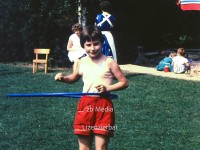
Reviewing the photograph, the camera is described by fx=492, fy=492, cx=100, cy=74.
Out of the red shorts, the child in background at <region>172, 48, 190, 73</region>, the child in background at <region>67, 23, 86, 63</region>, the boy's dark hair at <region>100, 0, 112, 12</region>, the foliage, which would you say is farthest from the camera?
the foliage

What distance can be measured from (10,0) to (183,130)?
604 inches

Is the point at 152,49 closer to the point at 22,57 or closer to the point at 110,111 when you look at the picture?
the point at 22,57

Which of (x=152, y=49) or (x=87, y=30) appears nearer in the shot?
(x=87, y=30)

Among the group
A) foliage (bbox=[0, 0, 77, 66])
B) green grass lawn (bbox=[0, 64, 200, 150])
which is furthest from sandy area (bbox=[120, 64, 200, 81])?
foliage (bbox=[0, 0, 77, 66])

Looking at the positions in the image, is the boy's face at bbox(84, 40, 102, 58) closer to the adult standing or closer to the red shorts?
the red shorts

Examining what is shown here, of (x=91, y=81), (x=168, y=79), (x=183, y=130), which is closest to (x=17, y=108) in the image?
(x=183, y=130)

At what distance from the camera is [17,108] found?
9.17m

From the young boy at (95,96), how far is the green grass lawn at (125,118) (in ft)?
5.30

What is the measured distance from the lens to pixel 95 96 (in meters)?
4.86

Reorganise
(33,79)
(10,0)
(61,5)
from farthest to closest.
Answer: (10,0) → (61,5) → (33,79)

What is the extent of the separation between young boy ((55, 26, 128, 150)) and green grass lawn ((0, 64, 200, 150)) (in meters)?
1.62

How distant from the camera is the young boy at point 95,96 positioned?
4.83m

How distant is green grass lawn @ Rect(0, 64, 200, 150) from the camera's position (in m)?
6.70

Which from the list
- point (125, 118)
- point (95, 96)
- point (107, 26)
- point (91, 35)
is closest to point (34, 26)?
point (107, 26)
